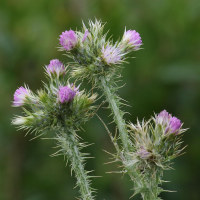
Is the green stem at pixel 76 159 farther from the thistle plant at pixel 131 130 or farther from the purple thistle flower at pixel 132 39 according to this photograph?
the purple thistle flower at pixel 132 39

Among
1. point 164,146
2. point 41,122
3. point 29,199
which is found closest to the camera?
point 164,146

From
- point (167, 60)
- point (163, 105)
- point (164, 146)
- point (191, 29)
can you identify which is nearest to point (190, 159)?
point (163, 105)

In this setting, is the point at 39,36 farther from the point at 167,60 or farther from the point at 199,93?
the point at 199,93

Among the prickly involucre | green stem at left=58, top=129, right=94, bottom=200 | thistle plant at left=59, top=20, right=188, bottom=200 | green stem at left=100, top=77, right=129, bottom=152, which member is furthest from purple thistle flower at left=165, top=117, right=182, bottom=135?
green stem at left=58, top=129, right=94, bottom=200

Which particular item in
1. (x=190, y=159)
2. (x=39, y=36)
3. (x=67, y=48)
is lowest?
(x=190, y=159)

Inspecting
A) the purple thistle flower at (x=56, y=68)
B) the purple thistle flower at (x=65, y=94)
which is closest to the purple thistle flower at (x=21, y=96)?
the purple thistle flower at (x=56, y=68)

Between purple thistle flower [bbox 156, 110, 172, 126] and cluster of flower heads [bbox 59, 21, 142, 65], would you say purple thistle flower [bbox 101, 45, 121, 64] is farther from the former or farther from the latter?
purple thistle flower [bbox 156, 110, 172, 126]

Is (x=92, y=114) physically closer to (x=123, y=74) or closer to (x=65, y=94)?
(x=65, y=94)
